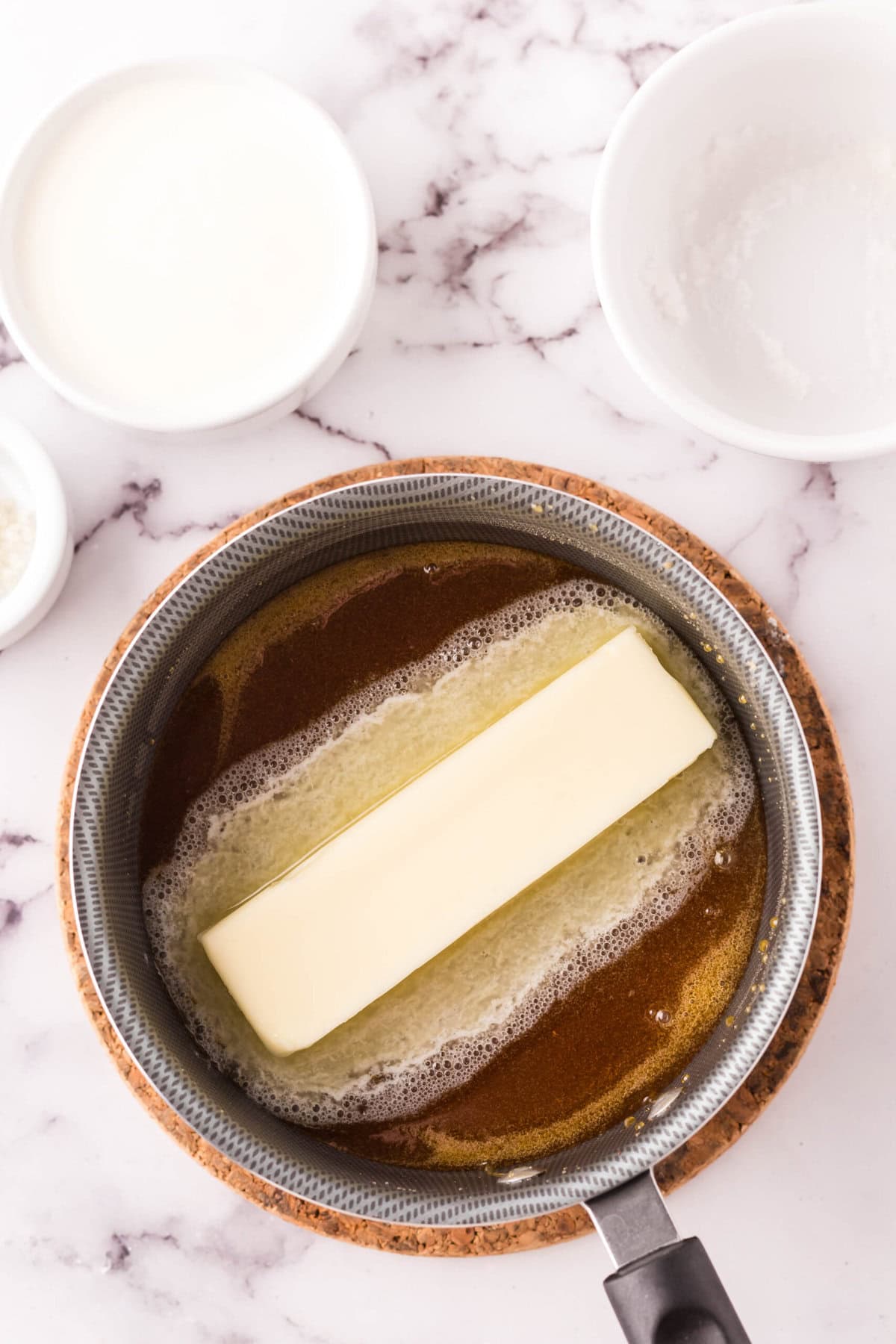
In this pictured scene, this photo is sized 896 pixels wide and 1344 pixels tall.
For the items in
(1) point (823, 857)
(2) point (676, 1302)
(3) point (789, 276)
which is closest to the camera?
(2) point (676, 1302)

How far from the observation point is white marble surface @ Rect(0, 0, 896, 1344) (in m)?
1.02

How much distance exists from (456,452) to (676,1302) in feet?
2.33

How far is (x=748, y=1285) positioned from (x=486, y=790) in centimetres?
55

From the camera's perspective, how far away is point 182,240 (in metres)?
0.99

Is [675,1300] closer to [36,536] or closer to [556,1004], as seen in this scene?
[556,1004]

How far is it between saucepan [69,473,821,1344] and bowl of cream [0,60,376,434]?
0.56 ft

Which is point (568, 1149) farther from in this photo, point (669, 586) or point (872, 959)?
point (669, 586)

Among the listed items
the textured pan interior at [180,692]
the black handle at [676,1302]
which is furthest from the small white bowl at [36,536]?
the black handle at [676,1302]

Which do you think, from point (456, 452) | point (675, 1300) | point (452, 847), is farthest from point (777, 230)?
point (675, 1300)

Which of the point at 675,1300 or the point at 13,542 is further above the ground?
the point at 13,542

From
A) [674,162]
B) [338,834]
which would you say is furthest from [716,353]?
[338,834]

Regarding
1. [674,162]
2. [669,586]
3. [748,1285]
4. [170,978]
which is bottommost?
[748,1285]

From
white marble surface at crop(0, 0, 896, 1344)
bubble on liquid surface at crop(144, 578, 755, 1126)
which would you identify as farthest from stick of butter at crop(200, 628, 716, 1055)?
white marble surface at crop(0, 0, 896, 1344)

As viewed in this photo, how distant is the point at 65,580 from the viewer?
1.02 m
